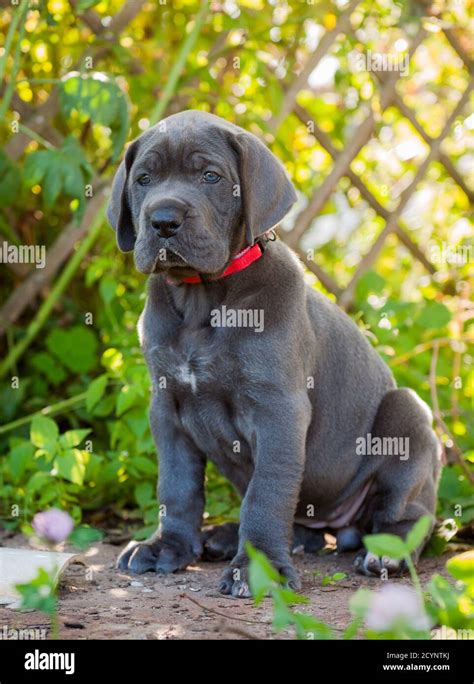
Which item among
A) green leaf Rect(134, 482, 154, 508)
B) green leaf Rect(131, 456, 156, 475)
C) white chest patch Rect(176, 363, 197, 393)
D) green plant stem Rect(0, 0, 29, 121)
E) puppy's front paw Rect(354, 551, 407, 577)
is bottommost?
puppy's front paw Rect(354, 551, 407, 577)

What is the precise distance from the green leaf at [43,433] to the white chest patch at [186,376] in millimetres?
903

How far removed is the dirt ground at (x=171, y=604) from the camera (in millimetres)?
2961

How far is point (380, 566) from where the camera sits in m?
3.79

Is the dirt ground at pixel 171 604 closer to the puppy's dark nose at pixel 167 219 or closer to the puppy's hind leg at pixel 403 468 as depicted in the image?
the puppy's hind leg at pixel 403 468

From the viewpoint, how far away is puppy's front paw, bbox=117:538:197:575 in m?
3.78

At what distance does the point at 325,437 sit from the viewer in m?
4.04

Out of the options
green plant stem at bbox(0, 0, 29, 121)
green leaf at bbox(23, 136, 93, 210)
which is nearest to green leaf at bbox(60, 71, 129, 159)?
green leaf at bbox(23, 136, 93, 210)

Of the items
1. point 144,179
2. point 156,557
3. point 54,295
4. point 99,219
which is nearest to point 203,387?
point 156,557

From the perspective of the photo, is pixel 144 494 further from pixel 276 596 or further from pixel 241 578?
pixel 276 596

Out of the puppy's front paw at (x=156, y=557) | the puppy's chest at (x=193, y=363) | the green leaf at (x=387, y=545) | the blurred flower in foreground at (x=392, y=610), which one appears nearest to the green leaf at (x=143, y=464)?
the puppy's front paw at (x=156, y=557)

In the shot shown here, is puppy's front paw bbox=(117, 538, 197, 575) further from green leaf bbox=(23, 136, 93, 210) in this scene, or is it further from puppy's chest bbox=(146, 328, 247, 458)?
green leaf bbox=(23, 136, 93, 210)

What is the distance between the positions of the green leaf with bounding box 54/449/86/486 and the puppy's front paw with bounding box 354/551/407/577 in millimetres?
1222

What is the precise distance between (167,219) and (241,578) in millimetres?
1166

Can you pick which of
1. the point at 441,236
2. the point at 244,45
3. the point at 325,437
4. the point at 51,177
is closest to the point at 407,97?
the point at 441,236
